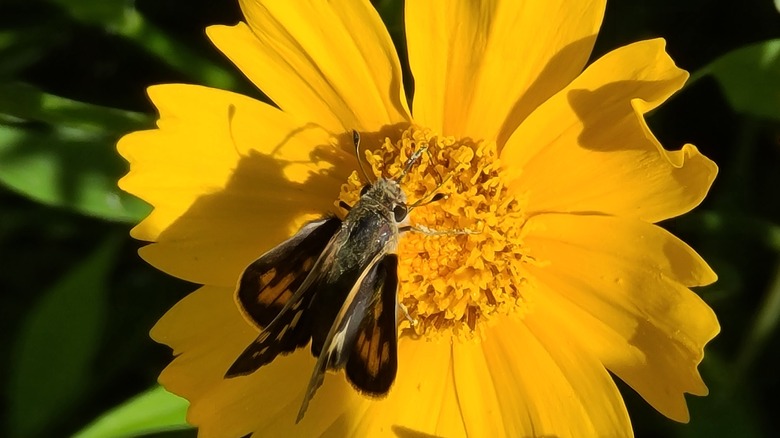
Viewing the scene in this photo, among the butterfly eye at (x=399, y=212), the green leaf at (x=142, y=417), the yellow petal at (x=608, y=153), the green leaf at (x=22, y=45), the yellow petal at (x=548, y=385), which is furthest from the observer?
the green leaf at (x=22, y=45)

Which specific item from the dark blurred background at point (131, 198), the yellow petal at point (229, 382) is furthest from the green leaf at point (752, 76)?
the yellow petal at point (229, 382)

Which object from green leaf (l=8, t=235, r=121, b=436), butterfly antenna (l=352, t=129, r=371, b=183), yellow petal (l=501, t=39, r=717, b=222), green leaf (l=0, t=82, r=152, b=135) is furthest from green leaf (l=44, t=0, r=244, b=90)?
yellow petal (l=501, t=39, r=717, b=222)

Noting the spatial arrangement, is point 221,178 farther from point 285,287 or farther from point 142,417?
point 142,417

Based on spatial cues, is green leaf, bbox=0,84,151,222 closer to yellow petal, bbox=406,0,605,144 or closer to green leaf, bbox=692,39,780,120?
yellow petal, bbox=406,0,605,144

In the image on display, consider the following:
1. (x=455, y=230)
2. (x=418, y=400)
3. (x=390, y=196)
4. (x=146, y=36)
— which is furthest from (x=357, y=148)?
(x=146, y=36)

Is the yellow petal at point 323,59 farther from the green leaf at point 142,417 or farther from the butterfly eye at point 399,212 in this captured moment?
the green leaf at point 142,417

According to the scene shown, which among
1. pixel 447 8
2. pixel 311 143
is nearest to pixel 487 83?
pixel 447 8
